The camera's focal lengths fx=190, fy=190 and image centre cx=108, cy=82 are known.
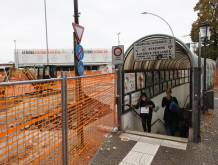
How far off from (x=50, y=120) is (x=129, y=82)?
3871mm

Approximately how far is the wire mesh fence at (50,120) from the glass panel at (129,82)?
1.50 metres

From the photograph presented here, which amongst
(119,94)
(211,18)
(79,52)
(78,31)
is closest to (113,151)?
(119,94)

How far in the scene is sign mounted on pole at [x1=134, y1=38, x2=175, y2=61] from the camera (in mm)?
5465

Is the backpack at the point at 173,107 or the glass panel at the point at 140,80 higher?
the glass panel at the point at 140,80

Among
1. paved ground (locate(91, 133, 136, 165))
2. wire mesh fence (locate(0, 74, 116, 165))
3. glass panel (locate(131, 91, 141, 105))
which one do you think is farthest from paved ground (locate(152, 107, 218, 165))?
glass panel (locate(131, 91, 141, 105))

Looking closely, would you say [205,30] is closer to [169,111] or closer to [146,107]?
[169,111]

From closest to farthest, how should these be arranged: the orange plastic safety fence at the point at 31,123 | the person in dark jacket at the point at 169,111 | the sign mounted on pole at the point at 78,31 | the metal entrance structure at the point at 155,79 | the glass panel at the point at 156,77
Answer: the orange plastic safety fence at the point at 31,123
the sign mounted on pole at the point at 78,31
the metal entrance structure at the point at 155,79
the person in dark jacket at the point at 169,111
the glass panel at the point at 156,77

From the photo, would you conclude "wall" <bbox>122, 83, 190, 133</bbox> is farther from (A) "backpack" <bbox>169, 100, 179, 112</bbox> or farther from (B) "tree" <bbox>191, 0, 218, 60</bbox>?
(B) "tree" <bbox>191, 0, 218, 60</bbox>

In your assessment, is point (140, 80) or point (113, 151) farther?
point (140, 80)

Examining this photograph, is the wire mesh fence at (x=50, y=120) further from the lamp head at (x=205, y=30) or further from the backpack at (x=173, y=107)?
the lamp head at (x=205, y=30)

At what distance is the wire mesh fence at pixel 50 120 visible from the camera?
7.14 feet

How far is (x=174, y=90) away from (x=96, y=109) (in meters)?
7.44

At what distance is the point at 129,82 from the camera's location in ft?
20.7

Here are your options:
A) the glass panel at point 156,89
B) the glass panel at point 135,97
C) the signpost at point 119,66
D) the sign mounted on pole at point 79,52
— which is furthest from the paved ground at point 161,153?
the glass panel at point 156,89
